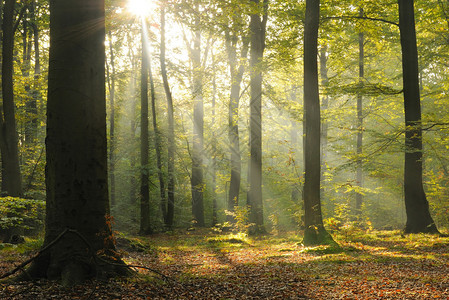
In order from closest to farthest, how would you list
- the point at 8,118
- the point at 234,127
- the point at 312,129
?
the point at 312,129
the point at 8,118
the point at 234,127

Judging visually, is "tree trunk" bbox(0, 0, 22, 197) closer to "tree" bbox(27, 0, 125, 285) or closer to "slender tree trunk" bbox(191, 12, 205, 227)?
"tree" bbox(27, 0, 125, 285)

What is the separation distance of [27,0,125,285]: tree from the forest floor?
0.34 metres

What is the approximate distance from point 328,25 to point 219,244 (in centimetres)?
901

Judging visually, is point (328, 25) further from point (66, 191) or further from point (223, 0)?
point (66, 191)

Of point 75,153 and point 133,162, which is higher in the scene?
point 133,162

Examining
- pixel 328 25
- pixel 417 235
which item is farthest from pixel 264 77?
pixel 417 235

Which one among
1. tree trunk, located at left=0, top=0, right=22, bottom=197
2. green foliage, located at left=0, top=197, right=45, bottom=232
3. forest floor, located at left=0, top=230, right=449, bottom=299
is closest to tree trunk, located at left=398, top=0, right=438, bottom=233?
forest floor, located at left=0, top=230, right=449, bottom=299

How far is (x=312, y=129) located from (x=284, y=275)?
4.96 meters

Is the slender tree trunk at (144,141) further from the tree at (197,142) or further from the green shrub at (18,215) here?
the green shrub at (18,215)

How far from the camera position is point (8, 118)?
1024cm

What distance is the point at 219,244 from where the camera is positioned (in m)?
12.6

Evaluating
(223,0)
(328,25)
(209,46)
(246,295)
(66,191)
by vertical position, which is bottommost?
(246,295)

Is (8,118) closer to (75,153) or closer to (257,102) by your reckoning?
(75,153)

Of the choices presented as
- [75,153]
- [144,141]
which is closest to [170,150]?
[144,141]
